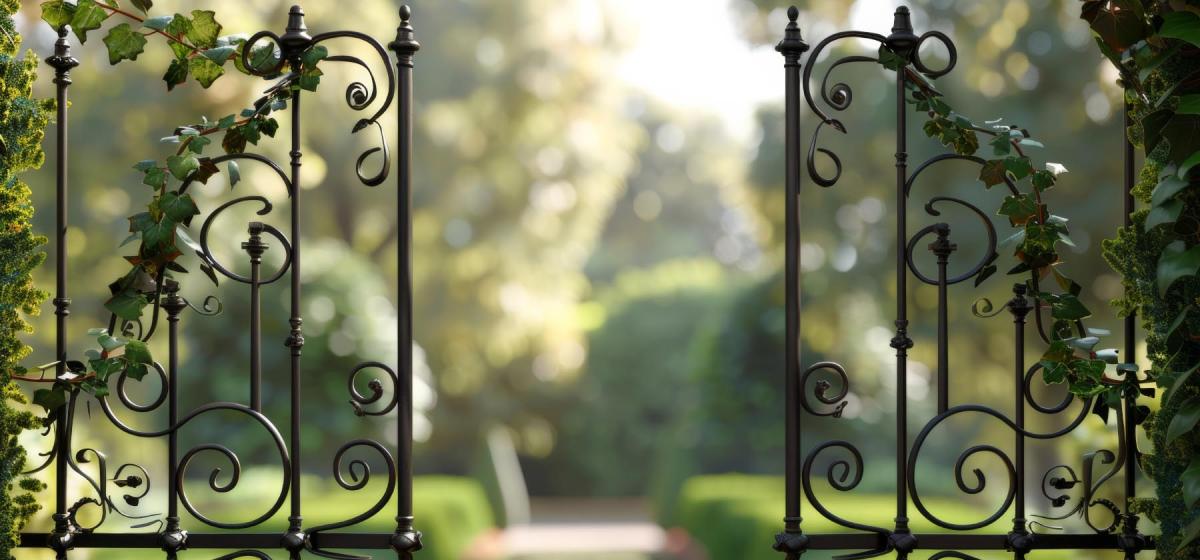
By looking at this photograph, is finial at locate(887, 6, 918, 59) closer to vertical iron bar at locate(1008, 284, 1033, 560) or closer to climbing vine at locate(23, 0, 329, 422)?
vertical iron bar at locate(1008, 284, 1033, 560)

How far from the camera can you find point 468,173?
14.3 metres

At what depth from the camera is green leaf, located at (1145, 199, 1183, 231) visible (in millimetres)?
2260

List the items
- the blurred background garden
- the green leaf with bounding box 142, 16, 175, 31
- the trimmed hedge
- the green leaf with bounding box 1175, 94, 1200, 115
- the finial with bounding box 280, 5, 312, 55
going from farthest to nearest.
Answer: the blurred background garden
the trimmed hedge
the finial with bounding box 280, 5, 312, 55
the green leaf with bounding box 142, 16, 175, 31
the green leaf with bounding box 1175, 94, 1200, 115

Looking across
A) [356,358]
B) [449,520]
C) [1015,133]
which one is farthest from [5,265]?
[449,520]

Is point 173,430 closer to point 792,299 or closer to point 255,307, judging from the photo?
point 255,307

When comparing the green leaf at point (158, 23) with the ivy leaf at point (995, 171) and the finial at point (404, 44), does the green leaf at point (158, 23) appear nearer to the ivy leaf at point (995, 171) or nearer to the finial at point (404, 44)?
the finial at point (404, 44)

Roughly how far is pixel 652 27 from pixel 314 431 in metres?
10.6

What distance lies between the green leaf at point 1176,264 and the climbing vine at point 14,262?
2.64 meters

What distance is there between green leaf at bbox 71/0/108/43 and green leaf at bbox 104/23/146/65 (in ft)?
0.18

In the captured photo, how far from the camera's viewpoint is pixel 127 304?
8.29ft

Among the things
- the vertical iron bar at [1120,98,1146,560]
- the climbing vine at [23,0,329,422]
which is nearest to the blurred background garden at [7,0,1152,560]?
the vertical iron bar at [1120,98,1146,560]

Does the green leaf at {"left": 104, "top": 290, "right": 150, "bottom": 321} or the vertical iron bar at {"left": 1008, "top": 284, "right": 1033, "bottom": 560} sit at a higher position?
the green leaf at {"left": 104, "top": 290, "right": 150, "bottom": 321}

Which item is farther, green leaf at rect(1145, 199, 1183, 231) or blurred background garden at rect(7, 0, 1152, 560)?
blurred background garden at rect(7, 0, 1152, 560)

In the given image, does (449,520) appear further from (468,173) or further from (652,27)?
(652,27)
